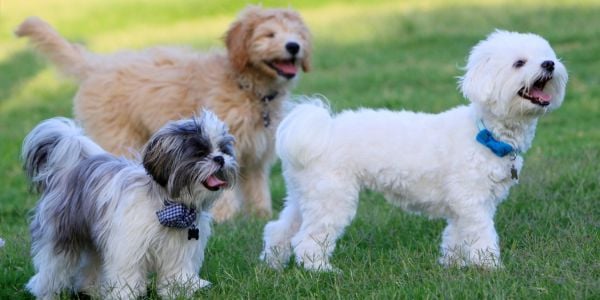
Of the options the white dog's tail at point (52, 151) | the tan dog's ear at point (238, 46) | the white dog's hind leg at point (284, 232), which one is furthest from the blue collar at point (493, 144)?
the tan dog's ear at point (238, 46)

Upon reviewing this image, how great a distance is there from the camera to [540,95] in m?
6.25

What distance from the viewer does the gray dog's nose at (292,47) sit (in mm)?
9422

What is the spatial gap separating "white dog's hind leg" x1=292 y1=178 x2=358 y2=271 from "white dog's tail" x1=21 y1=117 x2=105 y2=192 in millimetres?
1500

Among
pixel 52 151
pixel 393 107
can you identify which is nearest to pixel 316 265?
pixel 52 151

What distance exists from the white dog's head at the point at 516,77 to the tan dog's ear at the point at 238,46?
3540 mm

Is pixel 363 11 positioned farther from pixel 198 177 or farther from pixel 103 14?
pixel 198 177

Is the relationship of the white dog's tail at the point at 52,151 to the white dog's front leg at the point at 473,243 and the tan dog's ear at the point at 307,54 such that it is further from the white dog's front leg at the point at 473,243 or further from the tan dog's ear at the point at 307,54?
the tan dog's ear at the point at 307,54

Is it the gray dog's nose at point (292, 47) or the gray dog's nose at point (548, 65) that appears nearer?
the gray dog's nose at point (548, 65)

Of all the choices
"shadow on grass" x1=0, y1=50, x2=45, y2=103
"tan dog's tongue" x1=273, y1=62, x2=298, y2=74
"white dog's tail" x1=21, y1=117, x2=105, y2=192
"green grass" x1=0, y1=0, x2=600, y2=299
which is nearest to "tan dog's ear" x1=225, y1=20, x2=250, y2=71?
"tan dog's tongue" x1=273, y1=62, x2=298, y2=74

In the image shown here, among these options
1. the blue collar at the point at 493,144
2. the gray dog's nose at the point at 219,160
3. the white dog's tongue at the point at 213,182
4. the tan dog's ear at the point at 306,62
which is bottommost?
the tan dog's ear at the point at 306,62

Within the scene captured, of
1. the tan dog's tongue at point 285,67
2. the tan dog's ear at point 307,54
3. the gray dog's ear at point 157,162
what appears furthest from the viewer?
the tan dog's ear at point 307,54

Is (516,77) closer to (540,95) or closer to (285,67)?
(540,95)

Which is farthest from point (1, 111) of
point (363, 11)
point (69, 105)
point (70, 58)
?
point (363, 11)

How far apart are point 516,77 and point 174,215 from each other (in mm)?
2338
